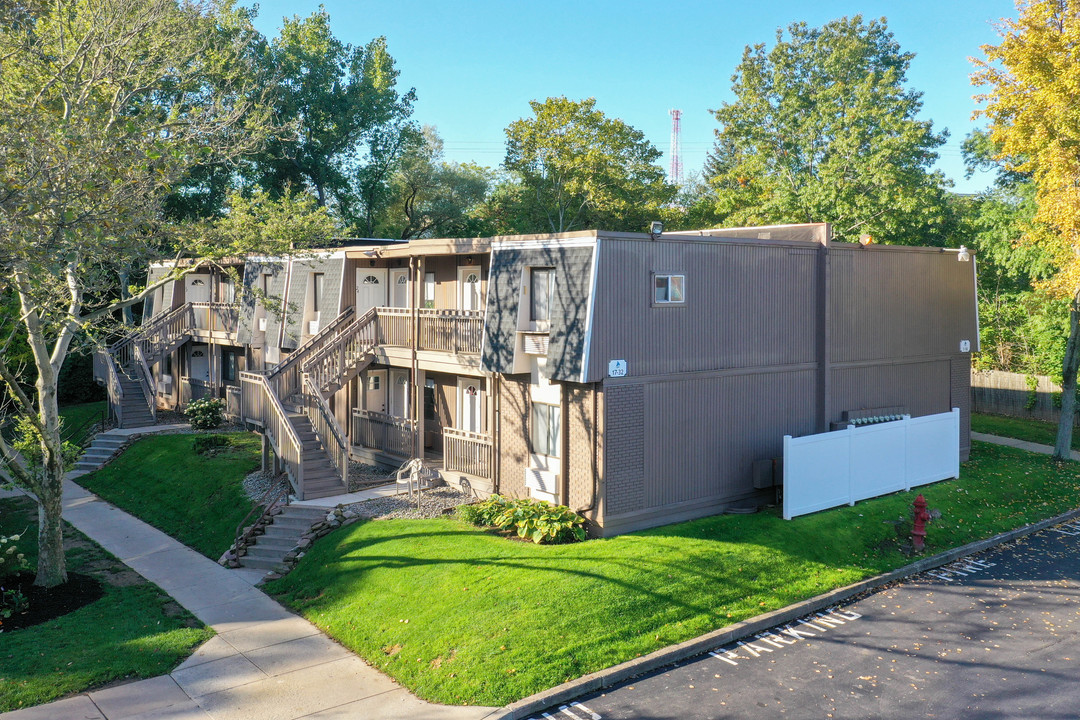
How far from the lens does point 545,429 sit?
688 inches

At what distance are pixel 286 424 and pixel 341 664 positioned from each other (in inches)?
347

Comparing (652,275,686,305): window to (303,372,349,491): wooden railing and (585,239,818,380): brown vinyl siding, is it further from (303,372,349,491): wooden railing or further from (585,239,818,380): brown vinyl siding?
(303,372,349,491): wooden railing

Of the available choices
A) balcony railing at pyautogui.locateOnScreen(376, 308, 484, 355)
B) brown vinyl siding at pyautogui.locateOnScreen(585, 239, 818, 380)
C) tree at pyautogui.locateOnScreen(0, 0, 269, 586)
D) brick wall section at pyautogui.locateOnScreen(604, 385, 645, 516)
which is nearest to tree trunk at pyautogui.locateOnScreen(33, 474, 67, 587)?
tree at pyautogui.locateOnScreen(0, 0, 269, 586)

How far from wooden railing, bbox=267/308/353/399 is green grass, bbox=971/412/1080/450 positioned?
885 inches

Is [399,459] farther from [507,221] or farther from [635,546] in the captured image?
[507,221]

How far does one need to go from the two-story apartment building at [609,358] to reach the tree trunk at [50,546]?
4.91 metres

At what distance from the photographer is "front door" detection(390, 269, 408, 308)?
949 inches

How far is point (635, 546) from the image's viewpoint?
49.7 ft

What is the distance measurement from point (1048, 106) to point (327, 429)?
20.6 m

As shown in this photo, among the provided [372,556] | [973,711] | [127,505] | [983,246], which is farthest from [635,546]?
[983,246]

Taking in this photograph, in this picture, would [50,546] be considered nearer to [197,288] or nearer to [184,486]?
[184,486]

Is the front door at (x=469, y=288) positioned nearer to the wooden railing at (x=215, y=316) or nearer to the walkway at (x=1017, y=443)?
the wooden railing at (x=215, y=316)

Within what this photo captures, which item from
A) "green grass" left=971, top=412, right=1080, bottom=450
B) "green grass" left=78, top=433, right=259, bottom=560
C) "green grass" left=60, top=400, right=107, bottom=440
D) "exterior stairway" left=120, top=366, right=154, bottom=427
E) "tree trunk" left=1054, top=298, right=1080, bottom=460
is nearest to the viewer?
"green grass" left=78, top=433, right=259, bottom=560

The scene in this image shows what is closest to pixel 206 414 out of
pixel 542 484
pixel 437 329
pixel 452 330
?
pixel 437 329
